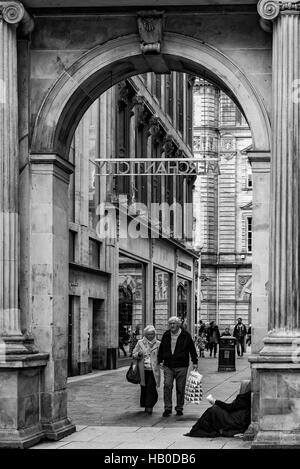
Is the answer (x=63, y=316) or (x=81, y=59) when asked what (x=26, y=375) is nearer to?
(x=63, y=316)

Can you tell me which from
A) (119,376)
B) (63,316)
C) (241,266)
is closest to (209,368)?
(119,376)

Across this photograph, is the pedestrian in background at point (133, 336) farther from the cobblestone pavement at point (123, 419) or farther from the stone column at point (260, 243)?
the stone column at point (260, 243)

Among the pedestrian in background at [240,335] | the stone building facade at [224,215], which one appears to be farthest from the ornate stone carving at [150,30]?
the stone building facade at [224,215]

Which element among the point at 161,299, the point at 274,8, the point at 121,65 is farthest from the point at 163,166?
the point at 161,299

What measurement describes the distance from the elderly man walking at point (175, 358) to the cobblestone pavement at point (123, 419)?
0.36 meters

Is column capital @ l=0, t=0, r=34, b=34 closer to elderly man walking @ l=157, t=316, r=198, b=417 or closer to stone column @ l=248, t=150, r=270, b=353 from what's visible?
stone column @ l=248, t=150, r=270, b=353

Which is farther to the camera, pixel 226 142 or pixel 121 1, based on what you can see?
pixel 226 142

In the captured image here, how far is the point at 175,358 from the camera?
19.5 meters

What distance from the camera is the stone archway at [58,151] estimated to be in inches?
614

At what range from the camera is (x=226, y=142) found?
8638 centimetres

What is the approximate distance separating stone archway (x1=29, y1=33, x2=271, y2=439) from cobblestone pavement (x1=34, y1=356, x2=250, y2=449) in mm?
703

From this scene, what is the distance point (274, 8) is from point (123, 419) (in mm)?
7733

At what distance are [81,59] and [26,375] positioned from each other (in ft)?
15.1

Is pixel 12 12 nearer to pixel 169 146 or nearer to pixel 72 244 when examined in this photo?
pixel 72 244
